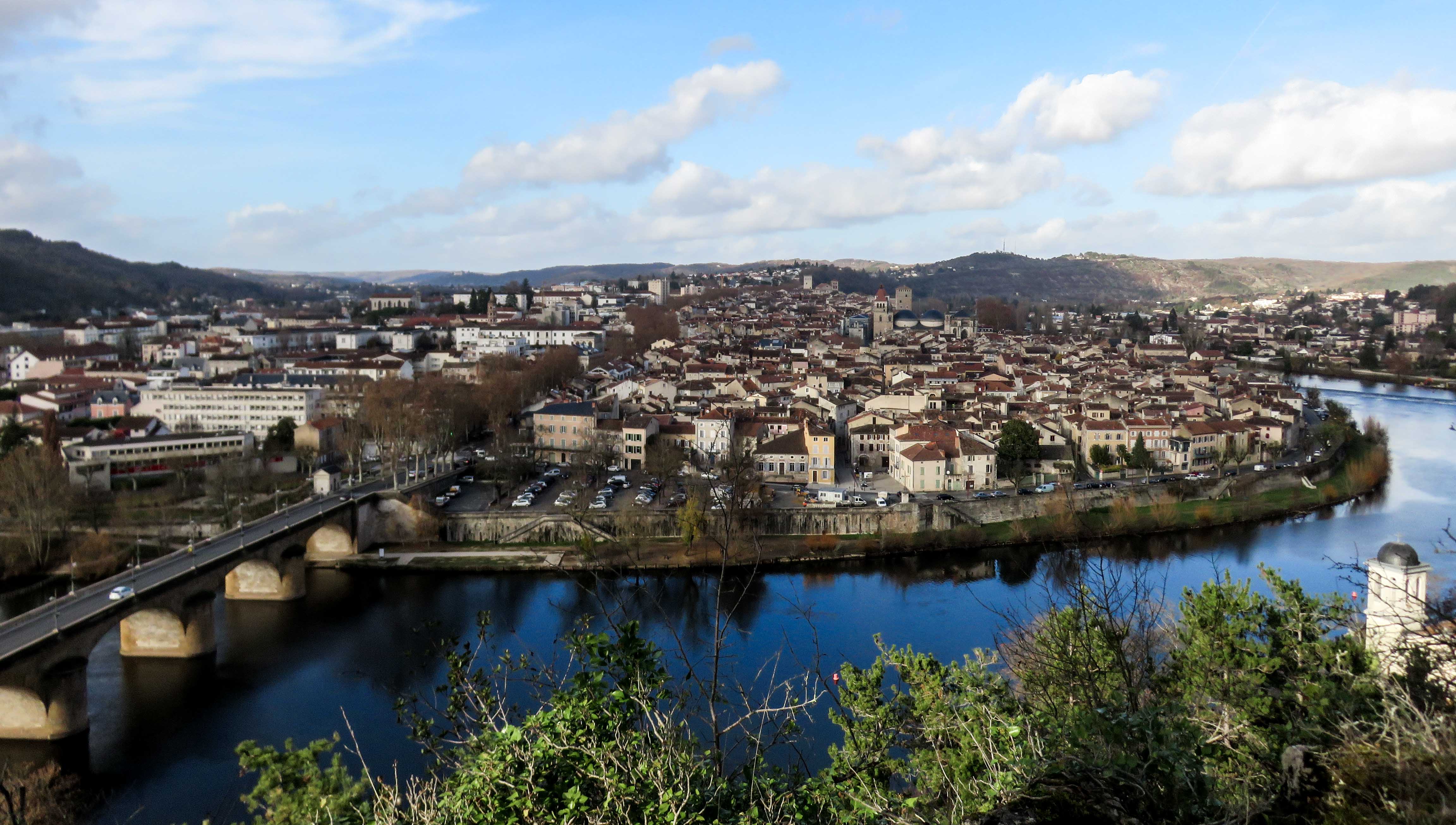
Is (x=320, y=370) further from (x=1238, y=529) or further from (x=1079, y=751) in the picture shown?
(x=1079, y=751)

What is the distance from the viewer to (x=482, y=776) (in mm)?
1514

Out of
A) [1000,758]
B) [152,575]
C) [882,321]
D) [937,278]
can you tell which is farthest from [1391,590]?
[937,278]

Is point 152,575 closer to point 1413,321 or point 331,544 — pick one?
point 331,544

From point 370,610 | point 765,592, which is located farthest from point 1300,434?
point 370,610

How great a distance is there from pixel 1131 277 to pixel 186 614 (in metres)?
60.6

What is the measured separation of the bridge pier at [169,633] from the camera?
6559 mm

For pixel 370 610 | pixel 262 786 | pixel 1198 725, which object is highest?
pixel 1198 725

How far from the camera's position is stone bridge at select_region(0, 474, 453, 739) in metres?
5.29

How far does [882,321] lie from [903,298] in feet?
19.3

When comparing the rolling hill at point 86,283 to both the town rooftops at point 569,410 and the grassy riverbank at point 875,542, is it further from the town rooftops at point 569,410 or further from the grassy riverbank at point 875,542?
the grassy riverbank at point 875,542

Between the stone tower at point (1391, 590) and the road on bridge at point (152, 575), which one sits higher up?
the stone tower at point (1391, 590)

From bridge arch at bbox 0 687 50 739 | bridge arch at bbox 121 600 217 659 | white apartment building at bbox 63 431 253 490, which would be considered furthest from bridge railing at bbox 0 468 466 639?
white apartment building at bbox 63 431 253 490

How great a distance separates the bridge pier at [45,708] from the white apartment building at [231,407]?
343 inches

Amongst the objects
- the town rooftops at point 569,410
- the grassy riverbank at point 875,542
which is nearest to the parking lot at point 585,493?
the grassy riverbank at point 875,542
